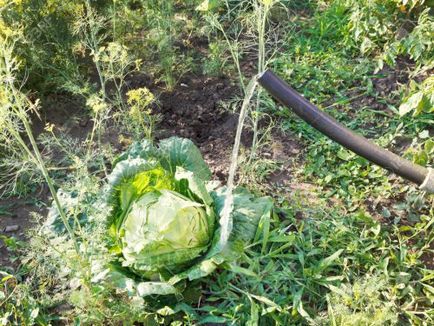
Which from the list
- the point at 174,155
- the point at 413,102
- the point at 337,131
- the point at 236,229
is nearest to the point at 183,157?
the point at 174,155

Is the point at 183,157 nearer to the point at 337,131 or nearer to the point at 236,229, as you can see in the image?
the point at 236,229

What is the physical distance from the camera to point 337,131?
7.26 ft

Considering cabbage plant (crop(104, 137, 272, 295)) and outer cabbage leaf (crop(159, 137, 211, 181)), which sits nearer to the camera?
cabbage plant (crop(104, 137, 272, 295))

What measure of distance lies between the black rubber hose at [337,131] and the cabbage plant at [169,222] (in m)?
0.55

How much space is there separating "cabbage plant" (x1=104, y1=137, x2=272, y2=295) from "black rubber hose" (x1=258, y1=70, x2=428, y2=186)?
0.55 meters

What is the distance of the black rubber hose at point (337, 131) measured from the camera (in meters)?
2.20

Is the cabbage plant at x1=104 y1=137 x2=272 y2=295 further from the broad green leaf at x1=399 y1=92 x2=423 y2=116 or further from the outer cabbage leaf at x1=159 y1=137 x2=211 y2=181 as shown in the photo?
the broad green leaf at x1=399 y1=92 x2=423 y2=116

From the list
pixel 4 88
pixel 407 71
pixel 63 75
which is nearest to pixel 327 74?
pixel 407 71

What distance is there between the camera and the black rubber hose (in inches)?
86.7

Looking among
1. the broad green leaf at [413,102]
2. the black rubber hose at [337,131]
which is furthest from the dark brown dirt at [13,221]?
the broad green leaf at [413,102]

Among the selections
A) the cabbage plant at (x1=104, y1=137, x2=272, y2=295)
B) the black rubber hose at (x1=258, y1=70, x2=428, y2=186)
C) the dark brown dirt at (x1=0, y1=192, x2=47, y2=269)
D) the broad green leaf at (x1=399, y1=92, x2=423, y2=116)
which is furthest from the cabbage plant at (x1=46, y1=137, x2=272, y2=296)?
the broad green leaf at (x1=399, y1=92, x2=423, y2=116)

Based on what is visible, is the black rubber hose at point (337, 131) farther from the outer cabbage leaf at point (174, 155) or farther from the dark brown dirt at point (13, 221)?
the dark brown dirt at point (13, 221)

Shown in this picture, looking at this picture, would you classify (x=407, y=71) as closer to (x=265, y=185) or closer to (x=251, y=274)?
(x=265, y=185)

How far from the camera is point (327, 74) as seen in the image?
3.49 m
